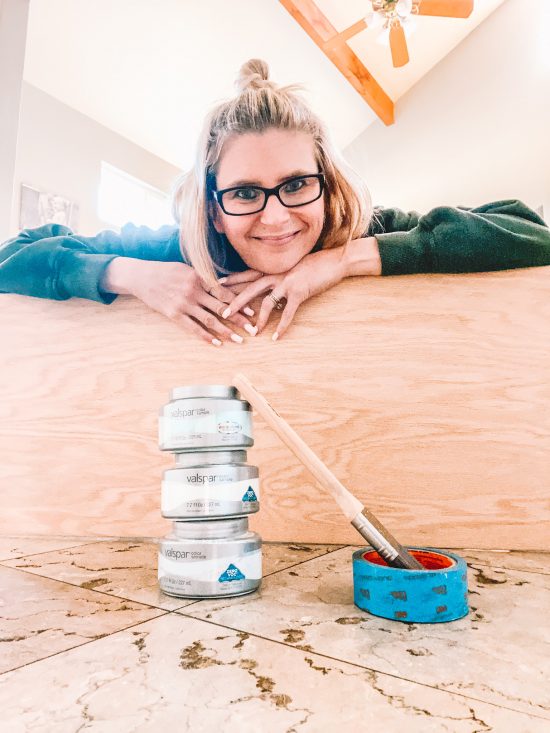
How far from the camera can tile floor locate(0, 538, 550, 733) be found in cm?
34

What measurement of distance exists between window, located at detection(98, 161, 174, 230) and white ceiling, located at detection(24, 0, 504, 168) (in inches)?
12.0

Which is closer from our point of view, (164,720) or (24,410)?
(164,720)

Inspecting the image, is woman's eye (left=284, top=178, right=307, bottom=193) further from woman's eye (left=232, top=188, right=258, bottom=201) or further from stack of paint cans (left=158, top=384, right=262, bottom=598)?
stack of paint cans (left=158, top=384, right=262, bottom=598)

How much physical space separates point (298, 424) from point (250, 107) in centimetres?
62

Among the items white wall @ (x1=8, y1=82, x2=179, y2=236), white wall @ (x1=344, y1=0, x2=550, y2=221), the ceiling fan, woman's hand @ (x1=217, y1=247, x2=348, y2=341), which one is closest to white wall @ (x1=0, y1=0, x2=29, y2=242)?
woman's hand @ (x1=217, y1=247, x2=348, y2=341)

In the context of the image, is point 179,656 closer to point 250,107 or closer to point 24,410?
point 24,410

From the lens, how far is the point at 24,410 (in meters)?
1.02

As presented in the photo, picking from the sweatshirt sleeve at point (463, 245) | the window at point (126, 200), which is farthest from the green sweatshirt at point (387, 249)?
the window at point (126, 200)

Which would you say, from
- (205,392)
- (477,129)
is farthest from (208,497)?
(477,129)

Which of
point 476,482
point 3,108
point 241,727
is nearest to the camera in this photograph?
point 241,727

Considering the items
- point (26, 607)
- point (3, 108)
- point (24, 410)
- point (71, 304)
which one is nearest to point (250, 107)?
point (71, 304)

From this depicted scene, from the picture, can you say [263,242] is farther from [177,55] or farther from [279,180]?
[177,55]

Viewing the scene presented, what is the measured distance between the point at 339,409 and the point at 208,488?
0.34 meters

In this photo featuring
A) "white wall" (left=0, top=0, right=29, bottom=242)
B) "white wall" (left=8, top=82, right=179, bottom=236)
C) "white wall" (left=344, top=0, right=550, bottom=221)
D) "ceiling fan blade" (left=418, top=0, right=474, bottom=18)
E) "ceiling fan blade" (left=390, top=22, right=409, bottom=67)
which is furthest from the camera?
"white wall" (left=344, top=0, right=550, bottom=221)
